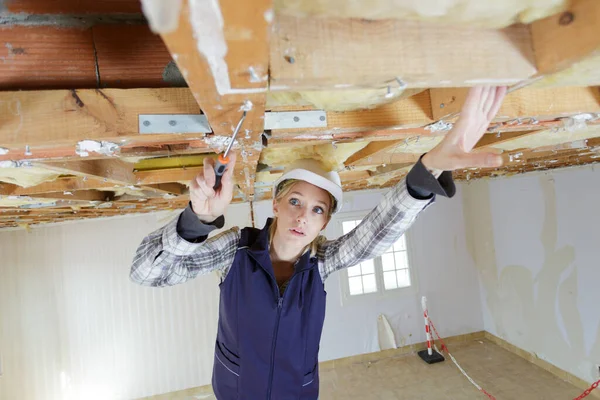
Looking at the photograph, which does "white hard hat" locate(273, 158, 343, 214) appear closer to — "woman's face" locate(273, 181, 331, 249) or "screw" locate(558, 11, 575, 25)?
"woman's face" locate(273, 181, 331, 249)

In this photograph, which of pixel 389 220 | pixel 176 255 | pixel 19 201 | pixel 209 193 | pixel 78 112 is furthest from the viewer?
pixel 19 201

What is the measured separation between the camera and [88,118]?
0.61 metres

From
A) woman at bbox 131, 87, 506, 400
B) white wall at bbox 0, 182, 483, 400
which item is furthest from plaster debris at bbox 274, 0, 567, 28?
white wall at bbox 0, 182, 483, 400

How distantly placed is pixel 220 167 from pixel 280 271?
0.78 meters

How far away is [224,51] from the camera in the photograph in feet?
1.10

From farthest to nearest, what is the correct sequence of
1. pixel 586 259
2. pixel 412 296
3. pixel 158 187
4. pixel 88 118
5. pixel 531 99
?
pixel 412 296, pixel 586 259, pixel 158 187, pixel 531 99, pixel 88 118

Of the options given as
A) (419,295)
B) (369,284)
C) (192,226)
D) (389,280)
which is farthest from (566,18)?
(419,295)

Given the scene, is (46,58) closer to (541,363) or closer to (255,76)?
(255,76)

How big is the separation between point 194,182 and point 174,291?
15.0ft

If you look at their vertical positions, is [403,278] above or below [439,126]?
below

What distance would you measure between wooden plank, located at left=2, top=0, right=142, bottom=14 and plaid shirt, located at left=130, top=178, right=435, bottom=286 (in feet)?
1.90

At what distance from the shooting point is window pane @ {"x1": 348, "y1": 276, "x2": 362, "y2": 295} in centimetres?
538

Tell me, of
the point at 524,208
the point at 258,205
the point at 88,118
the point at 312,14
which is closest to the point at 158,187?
the point at 88,118

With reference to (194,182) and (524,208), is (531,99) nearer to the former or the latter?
(194,182)
